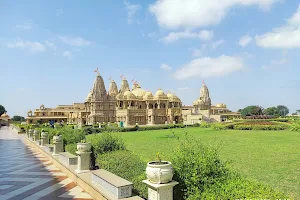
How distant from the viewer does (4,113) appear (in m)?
80.2

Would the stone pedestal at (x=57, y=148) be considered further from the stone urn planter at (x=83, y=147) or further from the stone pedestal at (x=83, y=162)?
the stone urn planter at (x=83, y=147)

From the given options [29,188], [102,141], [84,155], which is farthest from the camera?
[102,141]

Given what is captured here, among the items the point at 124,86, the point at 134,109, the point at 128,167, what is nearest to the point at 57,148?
the point at 128,167

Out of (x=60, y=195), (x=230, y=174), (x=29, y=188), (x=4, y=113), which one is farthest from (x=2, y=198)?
(x=4, y=113)

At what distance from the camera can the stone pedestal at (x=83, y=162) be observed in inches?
302

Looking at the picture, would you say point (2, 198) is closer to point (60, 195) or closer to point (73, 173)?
point (60, 195)

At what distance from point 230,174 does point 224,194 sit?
1.12 meters

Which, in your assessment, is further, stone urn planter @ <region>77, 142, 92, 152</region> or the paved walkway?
stone urn planter @ <region>77, 142, 92, 152</region>

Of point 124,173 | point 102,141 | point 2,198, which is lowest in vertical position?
point 2,198

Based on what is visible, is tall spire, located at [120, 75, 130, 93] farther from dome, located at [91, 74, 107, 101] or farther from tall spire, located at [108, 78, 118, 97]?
dome, located at [91, 74, 107, 101]

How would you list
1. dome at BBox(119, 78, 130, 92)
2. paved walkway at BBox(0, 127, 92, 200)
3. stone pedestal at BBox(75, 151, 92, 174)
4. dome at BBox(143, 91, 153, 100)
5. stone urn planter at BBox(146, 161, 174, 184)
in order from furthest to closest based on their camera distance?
dome at BBox(119, 78, 130, 92) < dome at BBox(143, 91, 153, 100) < stone pedestal at BBox(75, 151, 92, 174) < paved walkway at BBox(0, 127, 92, 200) < stone urn planter at BBox(146, 161, 174, 184)

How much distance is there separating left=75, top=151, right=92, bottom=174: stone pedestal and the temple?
4041 centimetres

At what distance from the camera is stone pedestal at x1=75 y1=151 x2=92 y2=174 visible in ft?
25.2

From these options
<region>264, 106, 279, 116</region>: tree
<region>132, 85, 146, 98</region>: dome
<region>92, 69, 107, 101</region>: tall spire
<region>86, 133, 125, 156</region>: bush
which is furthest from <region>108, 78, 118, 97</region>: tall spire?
<region>264, 106, 279, 116</region>: tree
